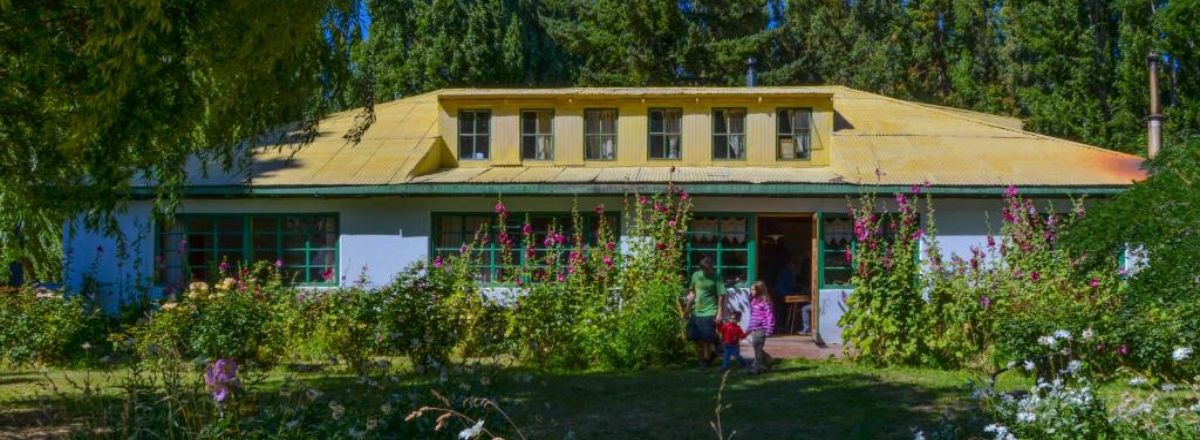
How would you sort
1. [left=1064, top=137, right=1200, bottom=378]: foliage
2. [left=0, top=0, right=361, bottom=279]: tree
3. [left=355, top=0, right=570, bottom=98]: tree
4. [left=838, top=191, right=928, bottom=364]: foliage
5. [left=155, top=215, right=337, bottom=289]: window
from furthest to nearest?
[left=355, top=0, right=570, bottom=98]: tree < [left=155, top=215, right=337, bottom=289]: window < [left=838, top=191, right=928, bottom=364]: foliage < [left=1064, top=137, right=1200, bottom=378]: foliage < [left=0, top=0, right=361, bottom=279]: tree

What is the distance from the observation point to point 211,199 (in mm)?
16922

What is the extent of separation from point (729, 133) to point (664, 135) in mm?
1134

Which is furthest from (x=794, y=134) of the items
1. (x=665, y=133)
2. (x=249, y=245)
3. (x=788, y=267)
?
(x=249, y=245)

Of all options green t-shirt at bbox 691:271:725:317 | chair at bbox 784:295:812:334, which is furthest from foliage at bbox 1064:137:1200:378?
chair at bbox 784:295:812:334

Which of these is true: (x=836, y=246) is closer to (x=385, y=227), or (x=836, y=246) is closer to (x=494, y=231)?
(x=494, y=231)

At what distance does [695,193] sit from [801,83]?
68.2 feet

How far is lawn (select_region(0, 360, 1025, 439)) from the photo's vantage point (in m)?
8.55

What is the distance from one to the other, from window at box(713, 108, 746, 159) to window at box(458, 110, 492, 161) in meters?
4.01

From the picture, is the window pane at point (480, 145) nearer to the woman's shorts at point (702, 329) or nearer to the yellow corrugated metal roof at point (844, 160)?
the yellow corrugated metal roof at point (844, 160)

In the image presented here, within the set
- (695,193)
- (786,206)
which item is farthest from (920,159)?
(695,193)

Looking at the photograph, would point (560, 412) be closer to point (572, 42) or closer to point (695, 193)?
point (695, 193)

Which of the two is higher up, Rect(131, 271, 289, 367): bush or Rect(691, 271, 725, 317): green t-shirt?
Rect(691, 271, 725, 317): green t-shirt

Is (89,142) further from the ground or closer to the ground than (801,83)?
closer to the ground

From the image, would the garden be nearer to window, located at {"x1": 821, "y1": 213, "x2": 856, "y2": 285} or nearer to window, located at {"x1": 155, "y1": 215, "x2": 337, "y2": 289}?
window, located at {"x1": 155, "y1": 215, "x2": 337, "y2": 289}
